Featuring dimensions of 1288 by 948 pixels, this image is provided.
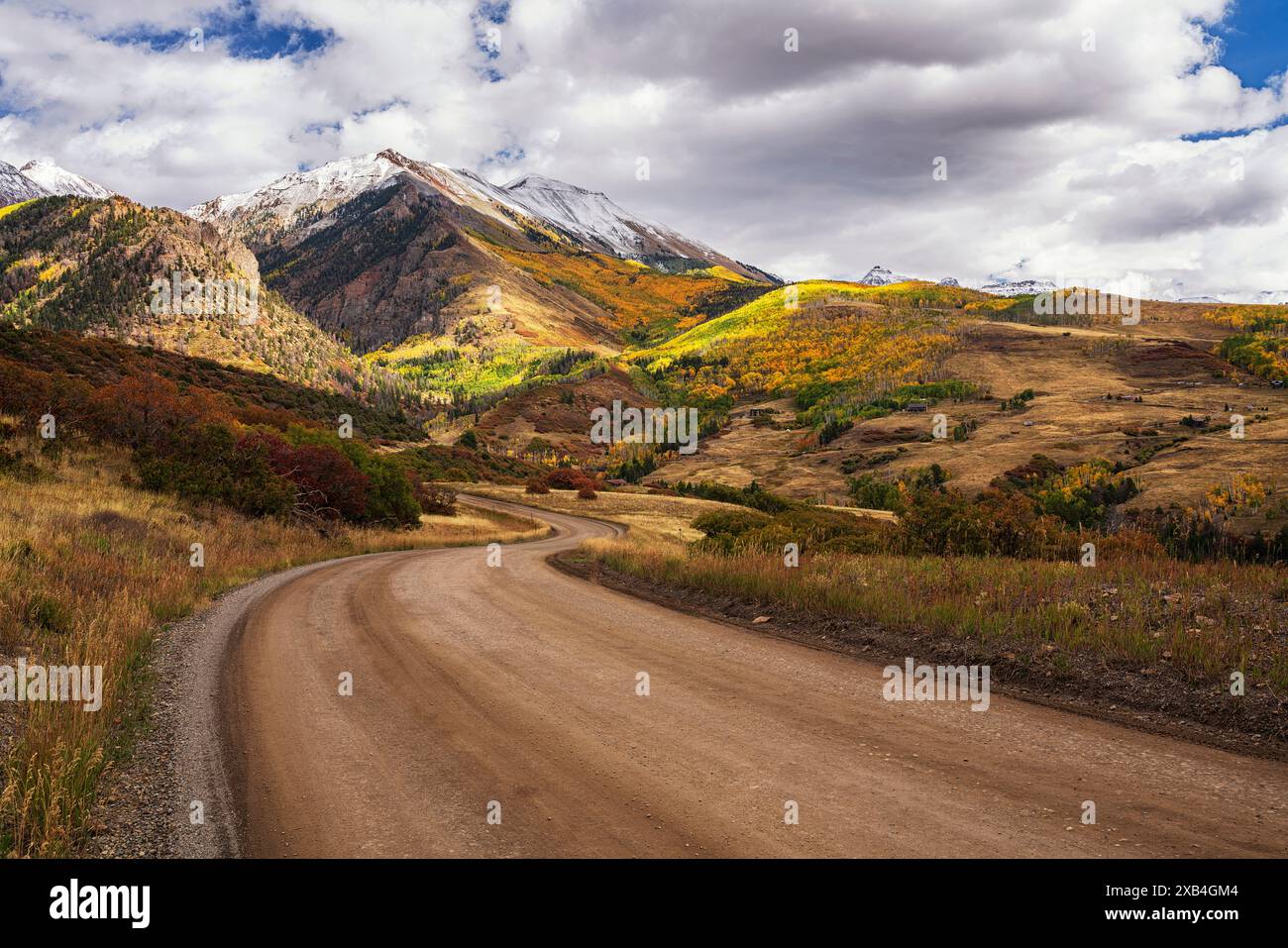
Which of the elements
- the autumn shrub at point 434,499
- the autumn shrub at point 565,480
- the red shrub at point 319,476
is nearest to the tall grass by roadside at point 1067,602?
the red shrub at point 319,476

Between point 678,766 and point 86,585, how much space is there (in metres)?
10.9

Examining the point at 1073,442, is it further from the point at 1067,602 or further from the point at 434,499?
the point at 1067,602

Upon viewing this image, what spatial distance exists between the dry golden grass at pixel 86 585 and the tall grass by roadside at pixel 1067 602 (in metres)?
8.88

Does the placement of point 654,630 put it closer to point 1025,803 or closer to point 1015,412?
point 1025,803

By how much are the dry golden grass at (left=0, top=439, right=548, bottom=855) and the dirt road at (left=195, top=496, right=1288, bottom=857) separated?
0.99 m

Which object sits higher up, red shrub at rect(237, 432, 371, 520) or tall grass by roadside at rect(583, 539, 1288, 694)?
red shrub at rect(237, 432, 371, 520)

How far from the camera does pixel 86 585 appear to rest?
1172 centimetres

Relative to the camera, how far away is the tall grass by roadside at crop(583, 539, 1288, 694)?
24.7 ft

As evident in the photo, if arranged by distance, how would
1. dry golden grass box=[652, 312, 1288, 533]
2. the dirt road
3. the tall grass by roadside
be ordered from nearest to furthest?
the dirt road → the tall grass by roadside → dry golden grass box=[652, 312, 1288, 533]

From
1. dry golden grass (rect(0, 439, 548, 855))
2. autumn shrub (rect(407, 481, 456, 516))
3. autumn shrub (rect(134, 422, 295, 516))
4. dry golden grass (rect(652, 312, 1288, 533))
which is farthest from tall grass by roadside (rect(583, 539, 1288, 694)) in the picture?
dry golden grass (rect(652, 312, 1288, 533))

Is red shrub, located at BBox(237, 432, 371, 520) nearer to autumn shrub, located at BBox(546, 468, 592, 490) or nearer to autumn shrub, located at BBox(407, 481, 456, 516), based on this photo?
autumn shrub, located at BBox(407, 481, 456, 516)

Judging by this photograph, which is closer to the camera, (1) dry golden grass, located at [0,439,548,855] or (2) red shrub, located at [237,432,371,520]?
(1) dry golden grass, located at [0,439,548,855]
